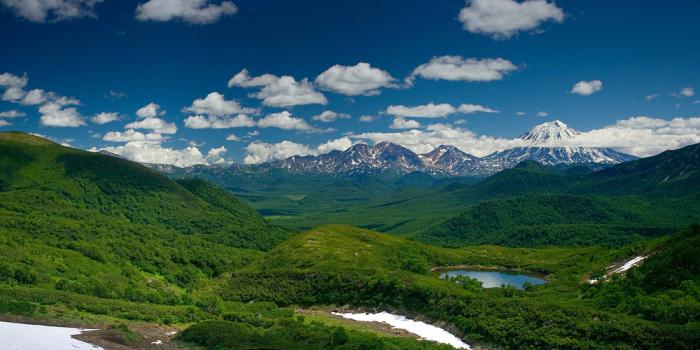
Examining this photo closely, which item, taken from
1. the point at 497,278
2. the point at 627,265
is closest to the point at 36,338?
the point at 627,265

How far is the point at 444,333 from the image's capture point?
85.0m

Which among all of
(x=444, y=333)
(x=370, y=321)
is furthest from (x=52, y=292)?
(x=444, y=333)

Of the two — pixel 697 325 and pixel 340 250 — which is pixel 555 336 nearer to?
pixel 697 325

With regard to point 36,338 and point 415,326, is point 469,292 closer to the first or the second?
point 415,326

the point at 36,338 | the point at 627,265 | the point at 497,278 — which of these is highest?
Answer: the point at 36,338

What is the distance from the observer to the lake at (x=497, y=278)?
462 feet

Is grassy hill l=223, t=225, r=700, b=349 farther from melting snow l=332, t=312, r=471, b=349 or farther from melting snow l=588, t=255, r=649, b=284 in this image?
melting snow l=588, t=255, r=649, b=284

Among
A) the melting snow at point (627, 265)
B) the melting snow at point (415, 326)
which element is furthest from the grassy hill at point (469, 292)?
the melting snow at point (627, 265)

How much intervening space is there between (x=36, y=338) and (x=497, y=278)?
126 meters

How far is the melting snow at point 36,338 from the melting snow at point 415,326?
1930 inches

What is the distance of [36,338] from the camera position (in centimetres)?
5094

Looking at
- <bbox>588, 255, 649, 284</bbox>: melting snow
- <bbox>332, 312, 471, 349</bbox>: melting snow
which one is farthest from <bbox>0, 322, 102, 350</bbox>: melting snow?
<bbox>588, 255, 649, 284</bbox>: melting snow

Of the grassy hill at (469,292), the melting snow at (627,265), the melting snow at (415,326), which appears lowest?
the melting snow at (415,326)

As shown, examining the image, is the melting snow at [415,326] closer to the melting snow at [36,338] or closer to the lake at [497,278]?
the lake at [497,278]
